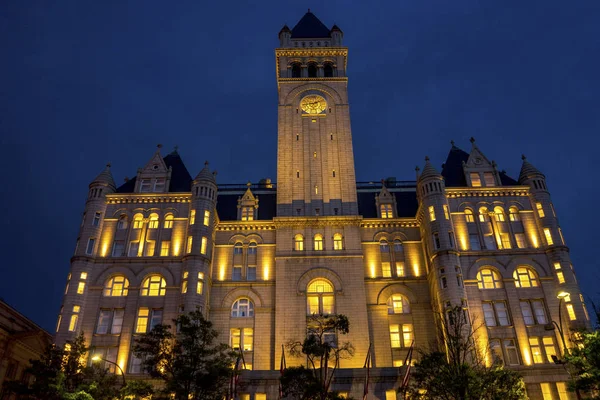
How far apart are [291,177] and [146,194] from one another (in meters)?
17.9

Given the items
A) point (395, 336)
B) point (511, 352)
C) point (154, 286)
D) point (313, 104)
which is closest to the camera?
point (511, 352)

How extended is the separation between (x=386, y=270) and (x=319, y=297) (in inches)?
342

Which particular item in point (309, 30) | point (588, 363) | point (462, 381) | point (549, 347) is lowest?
point (462, 381)

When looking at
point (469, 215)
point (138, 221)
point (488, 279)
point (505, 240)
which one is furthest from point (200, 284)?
point (505, 240)

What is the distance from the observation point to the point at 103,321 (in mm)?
51688

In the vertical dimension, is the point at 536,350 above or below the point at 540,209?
below

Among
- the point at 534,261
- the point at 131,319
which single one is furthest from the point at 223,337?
the point at 534,261

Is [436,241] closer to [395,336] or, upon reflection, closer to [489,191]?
[489,191]

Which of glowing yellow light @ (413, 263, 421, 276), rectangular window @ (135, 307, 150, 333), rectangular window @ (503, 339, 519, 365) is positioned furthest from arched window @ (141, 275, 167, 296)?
rectangular window @ (503, 339, 519, 365)

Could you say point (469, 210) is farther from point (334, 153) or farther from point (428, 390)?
point (428, 390)

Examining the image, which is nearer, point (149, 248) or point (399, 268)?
point (149, 248)

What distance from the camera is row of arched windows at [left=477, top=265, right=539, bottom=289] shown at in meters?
53.2

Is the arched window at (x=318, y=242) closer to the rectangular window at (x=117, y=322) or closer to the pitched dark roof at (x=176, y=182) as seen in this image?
the pitched dark roof at (x=176, y=182)

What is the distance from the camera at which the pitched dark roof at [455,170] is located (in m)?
61.2
